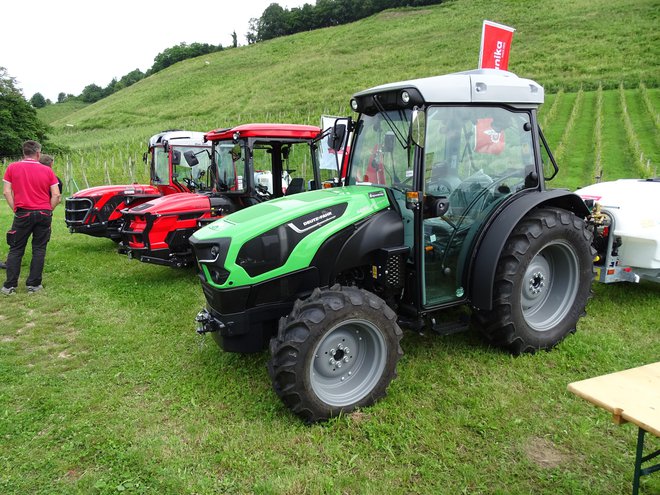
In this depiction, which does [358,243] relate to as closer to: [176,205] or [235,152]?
[235,152]

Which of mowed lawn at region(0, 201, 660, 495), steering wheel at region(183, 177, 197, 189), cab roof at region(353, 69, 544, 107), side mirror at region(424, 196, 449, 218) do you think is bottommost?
mowed lawn at region(0, 201, 660, 495)

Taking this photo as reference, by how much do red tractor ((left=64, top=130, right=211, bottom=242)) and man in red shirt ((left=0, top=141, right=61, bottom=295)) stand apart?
205 centimetres

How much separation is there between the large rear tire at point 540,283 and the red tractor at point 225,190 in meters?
2.94

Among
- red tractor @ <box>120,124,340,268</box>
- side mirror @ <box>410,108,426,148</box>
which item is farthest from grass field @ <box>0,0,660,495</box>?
side mirror @ <box>410,108,426,148</box>

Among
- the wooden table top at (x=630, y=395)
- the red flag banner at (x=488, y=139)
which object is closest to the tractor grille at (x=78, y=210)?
the red flag banner at (x=488, y=139)

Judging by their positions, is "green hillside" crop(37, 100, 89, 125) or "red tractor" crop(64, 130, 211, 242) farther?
"green hillside" crop(37, 100, 89, 125)

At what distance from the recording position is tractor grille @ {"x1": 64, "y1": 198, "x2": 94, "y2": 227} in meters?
8.56

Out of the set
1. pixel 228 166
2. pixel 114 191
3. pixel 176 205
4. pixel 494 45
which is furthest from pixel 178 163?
pixel 494 45

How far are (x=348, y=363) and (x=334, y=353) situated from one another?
17cm

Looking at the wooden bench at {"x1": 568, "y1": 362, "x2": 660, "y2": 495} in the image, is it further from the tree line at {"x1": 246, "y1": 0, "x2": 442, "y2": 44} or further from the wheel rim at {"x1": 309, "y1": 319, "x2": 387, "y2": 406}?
the tree line at {"x1": 246, "y1": 0, "x2": 442, "y2": 44}

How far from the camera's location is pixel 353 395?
3.31 meters

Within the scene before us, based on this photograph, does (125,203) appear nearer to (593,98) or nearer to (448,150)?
(448,150)

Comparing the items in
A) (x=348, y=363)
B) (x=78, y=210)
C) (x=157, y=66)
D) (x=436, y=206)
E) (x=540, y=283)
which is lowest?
(x=348, y=363)

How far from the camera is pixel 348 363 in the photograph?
3355mm
